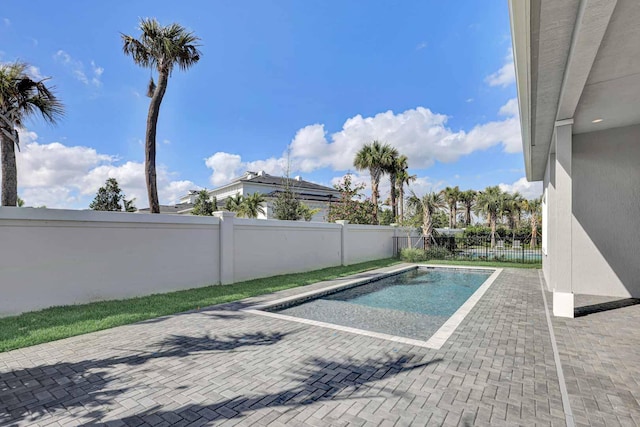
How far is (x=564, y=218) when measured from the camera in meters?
5.76

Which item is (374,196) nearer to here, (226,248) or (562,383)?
(226,248)

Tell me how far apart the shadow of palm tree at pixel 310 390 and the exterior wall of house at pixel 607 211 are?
667 centimetres

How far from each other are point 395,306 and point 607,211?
5769 millimetres

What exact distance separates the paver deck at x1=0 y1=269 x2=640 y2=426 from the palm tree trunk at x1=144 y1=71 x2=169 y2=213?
650 centimetres

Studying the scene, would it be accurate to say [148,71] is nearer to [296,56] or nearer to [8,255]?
[296,56]

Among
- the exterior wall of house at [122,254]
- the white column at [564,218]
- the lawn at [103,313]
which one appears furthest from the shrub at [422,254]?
the white column at [564,218]

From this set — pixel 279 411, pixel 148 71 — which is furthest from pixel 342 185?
pixel 279 411

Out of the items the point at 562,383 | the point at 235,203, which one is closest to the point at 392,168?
the point at 235,203

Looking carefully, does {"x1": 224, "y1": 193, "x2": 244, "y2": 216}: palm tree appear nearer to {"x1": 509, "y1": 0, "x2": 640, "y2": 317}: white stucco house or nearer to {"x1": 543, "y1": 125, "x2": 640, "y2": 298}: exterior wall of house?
{"x1": 509, "y1": 0, "x2": 640, "y2": 317}: white stucco house

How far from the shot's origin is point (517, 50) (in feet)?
12.4

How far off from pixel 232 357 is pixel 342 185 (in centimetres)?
1696

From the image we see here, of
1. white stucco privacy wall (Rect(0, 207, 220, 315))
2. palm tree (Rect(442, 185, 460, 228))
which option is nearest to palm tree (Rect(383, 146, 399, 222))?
palm tree (Rect(442, 185, 460, 228))

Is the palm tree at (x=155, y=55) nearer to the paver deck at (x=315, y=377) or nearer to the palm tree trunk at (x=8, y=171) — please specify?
the palm tree trunk at (x=8, y=171)

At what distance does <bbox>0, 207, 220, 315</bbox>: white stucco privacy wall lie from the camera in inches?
231
